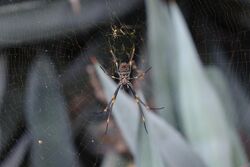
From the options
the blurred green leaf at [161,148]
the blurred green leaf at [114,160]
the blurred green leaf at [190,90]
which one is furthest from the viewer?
the blurred green leaf at [114,160]

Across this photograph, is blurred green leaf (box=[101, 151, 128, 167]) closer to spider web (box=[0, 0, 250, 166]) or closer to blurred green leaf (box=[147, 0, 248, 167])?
spider web (box=[0, 0, 250, 166])

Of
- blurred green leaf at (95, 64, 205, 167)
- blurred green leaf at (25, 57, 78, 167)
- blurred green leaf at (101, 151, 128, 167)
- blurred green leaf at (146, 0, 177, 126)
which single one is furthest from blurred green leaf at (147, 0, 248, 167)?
blurred green leaf at (25, 57, 78, 167)

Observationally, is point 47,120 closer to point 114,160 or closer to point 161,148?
point 114,160

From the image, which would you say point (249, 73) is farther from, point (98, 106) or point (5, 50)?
point (5, 50)

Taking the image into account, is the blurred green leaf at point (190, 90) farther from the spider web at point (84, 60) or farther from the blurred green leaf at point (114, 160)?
the blurred green leaf at point (114, 160)

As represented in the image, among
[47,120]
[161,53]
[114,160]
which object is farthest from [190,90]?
[47,120]

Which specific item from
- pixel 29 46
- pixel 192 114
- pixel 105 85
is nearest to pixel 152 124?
pixel 192 114

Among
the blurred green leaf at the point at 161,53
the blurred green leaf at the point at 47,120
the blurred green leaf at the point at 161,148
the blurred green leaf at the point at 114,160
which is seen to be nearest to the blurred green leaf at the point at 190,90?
the blurred green leaf at the point at 161,53

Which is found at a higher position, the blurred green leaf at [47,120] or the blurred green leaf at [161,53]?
the blurred green leaf at [161,53]
